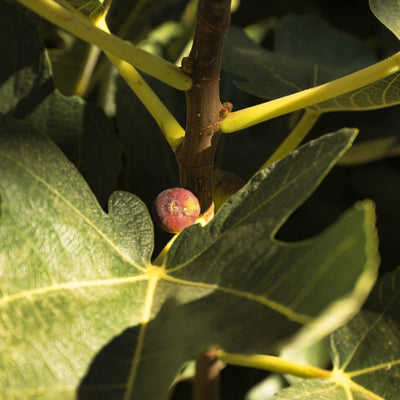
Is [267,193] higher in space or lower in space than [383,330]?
higher

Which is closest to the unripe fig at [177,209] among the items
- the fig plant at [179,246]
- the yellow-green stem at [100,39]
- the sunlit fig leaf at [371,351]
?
the fig plant at [179,246]

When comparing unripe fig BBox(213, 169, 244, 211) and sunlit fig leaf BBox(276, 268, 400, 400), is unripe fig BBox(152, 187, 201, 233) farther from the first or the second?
sunlit fig leaf BBox(276, 268, 400, 400)

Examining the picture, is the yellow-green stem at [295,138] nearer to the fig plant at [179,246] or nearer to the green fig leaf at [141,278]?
the fig plant at [179,246]

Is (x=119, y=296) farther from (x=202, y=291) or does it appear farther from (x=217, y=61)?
(x=217, y=61)

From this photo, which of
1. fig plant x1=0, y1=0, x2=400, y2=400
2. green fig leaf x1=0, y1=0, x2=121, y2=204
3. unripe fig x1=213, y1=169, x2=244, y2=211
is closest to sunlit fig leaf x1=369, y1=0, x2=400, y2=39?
fig plant x1=0, y1=0, x2=400, y2=400

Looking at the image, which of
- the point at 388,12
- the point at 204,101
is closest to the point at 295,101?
the point at 204,101

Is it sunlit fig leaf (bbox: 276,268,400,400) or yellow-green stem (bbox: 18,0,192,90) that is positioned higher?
yellow-green stem (bbox: 18,0,192,90)

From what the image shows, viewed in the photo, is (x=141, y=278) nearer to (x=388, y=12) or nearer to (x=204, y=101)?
(x=204, y=101)

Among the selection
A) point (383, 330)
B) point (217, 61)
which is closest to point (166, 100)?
point (217, 61)
